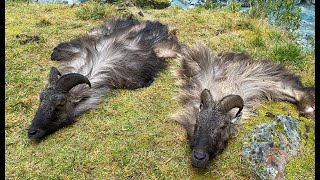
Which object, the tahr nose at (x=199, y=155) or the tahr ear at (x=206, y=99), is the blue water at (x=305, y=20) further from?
the tahr nose at (x=199, y=155)

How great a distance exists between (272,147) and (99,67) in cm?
365

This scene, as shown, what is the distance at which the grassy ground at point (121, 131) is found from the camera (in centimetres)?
506

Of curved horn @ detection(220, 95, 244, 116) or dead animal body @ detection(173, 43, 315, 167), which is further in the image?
curved horn @ detection(220, 95, 244, 116)

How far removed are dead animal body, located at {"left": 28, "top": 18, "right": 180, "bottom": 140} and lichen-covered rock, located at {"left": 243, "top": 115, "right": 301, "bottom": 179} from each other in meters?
2.75

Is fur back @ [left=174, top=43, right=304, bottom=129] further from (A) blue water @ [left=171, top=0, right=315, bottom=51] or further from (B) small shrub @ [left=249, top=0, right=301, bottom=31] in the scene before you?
(A) blue water @ [left=171, top=0, right=315, bottom=51]

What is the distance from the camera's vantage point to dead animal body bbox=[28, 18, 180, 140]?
19.4 feet

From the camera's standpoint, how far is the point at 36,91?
6898 millimetres

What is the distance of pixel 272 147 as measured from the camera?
534cm

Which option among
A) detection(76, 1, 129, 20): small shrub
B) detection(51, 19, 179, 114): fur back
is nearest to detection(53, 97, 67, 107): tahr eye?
detection(51, 19, 179, 114): fur back

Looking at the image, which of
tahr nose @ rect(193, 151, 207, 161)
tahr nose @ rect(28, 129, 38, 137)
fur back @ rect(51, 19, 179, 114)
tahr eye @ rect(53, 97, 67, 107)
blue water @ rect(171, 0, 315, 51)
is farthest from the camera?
blue water @ rect(171, 0, 315, 51)

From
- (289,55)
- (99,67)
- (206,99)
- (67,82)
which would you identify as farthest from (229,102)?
(289,55)

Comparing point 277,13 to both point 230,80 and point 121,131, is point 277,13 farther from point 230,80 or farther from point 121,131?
point 121,131
